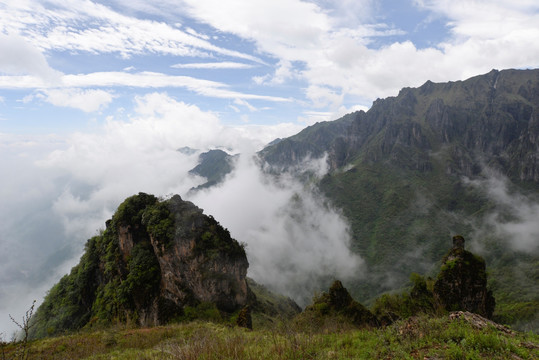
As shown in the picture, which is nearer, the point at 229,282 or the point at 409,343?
the point at 409,343

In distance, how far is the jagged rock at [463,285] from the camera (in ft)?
138

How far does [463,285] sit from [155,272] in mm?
53097

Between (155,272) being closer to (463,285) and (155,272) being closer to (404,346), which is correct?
(404,346)

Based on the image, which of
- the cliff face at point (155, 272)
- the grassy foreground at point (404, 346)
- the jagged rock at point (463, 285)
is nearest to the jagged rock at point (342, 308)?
the jagged rock at point (463, 285)

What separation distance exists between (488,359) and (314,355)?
5.86 metres

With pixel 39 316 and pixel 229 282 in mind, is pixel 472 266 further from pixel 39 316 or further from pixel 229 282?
pixel 39 316

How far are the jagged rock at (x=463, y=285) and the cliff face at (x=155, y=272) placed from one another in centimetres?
3533

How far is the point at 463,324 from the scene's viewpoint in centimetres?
1183

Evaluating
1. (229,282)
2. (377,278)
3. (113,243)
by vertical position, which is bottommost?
(377,278)

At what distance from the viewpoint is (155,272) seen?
165 feet

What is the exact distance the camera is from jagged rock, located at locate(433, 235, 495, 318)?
4194cm

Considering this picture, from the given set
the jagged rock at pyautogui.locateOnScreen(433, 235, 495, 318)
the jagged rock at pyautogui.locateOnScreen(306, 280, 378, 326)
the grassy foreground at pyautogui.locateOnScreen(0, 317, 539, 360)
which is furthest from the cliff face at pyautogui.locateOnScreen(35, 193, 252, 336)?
the grassy foreground at pyautogui.locateOnScreen(0, 317, 539, 360)

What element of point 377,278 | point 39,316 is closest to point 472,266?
point 39,316

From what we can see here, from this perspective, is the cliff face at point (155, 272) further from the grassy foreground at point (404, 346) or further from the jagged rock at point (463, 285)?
the grassy foreground at point (404, 346)
